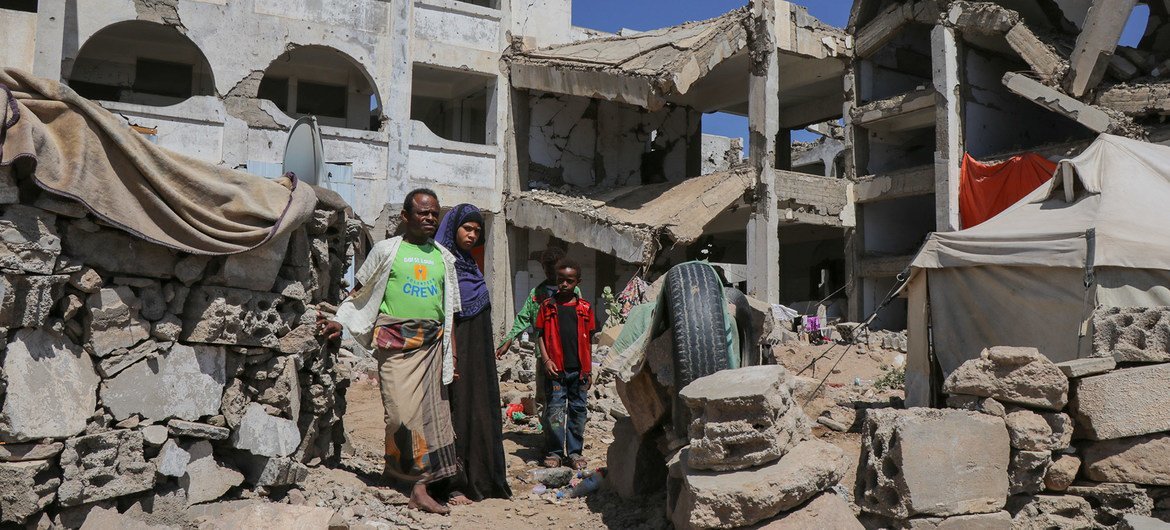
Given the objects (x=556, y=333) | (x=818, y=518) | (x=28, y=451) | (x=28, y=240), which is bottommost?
(x=818, y=518)

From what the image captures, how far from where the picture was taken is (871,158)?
1812cm

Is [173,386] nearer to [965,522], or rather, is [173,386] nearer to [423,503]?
[423,503]

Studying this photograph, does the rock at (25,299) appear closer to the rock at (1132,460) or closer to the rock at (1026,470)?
the rock at (1026,470)

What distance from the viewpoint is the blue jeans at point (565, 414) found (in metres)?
6.03

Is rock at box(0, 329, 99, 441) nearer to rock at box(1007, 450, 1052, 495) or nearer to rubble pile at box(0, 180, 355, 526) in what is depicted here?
rubble pile at box(0, 180, 355, 526)

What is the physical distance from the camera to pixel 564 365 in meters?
6.09

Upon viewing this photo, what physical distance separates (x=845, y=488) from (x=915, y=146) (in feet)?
51.8

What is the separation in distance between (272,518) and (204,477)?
0.51 m

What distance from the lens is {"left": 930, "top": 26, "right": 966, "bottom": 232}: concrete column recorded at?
1561 cm

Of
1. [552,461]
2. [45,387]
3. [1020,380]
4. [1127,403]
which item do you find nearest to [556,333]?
[552,461]

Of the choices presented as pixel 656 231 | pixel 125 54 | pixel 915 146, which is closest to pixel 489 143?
pixel 656 231

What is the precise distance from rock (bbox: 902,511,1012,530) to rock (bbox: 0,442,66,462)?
12.2ft

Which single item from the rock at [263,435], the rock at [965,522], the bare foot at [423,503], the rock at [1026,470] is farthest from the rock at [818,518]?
the rock at [263,435]

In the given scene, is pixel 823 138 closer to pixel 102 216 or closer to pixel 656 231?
pixel 656 231
